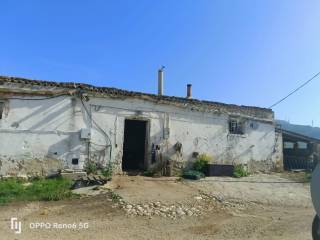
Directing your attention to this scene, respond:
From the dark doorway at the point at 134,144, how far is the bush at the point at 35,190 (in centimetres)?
Result: 389

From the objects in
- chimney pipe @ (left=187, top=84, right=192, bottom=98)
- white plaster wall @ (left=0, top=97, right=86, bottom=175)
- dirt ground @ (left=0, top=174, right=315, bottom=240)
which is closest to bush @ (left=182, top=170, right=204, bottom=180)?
dirt ground @ (left=0, top=174, right=315, bottom=240)

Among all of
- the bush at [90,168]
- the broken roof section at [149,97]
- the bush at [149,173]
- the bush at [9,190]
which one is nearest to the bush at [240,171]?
the broken roof section at [149,97]

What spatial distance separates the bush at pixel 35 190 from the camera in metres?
10.1

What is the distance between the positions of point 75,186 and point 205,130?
7.28 meters

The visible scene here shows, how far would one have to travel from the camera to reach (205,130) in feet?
53.8

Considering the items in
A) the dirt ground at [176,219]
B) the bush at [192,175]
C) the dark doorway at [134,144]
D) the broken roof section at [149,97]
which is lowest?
the dirt ground at [176,219]

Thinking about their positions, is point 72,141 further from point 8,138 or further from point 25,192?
point 25,192

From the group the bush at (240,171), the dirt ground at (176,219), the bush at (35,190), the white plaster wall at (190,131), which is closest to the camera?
the dirt ground at (176,219)

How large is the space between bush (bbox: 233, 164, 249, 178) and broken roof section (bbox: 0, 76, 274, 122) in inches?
105

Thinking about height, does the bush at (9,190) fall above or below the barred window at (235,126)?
below

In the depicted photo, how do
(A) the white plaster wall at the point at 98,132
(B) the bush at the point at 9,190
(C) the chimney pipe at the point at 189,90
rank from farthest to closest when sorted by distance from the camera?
1. (C) the chimney pipe at the point at 189,90
2. (A) the white plaster wall at the point at 98,132
3. (B) the bush at the point at 9,190

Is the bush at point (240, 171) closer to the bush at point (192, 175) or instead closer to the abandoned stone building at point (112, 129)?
the abandoned stone building at point (112, 129)

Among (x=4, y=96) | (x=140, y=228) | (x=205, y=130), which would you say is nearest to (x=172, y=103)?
(x=205, y=130)

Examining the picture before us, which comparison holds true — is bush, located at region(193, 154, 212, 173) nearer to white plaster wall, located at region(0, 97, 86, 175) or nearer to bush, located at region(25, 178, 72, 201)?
white plaster wall, located at region(0, 97, 86, 175)
